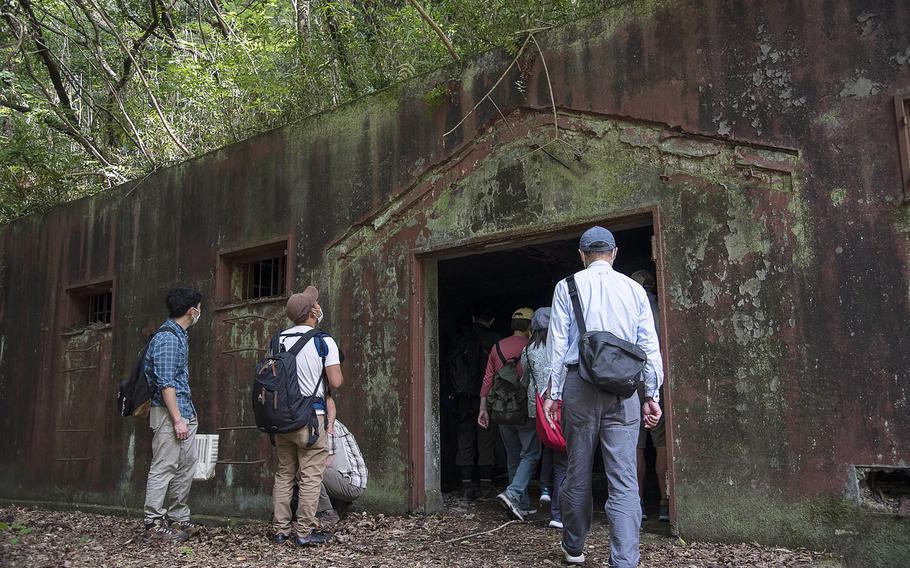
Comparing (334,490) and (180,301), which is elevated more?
(180,301)

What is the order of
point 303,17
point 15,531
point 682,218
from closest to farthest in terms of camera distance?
point 682,218
point 15,531
point 303,17

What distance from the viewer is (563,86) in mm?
5910

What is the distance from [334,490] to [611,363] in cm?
298

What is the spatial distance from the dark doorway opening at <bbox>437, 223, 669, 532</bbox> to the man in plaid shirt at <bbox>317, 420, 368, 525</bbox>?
1.86 meters

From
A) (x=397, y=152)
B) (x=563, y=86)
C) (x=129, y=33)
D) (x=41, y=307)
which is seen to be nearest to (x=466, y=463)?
(x=397, y=152)

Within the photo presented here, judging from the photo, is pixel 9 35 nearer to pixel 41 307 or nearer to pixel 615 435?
pixel 41 307

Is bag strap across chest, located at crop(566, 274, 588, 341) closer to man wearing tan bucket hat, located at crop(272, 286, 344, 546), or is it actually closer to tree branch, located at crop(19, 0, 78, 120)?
man wearing tan bucket hat, located at crop(272, 286, 344, 546)

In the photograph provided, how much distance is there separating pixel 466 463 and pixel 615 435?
4887 mm

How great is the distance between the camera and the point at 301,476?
5367 mm

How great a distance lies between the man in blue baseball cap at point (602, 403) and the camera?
13.5ft

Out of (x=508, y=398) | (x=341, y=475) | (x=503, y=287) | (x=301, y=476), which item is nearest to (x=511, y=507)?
(x=508, y=398)

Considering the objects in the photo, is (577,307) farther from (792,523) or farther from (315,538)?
(315,538)

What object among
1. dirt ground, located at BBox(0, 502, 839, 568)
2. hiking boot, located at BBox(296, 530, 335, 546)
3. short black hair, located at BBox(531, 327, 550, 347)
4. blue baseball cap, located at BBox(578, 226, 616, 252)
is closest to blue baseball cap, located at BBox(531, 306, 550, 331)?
short black hair, located at BBox(531, 327, 550, 347)

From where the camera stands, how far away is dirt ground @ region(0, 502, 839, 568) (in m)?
4.63
